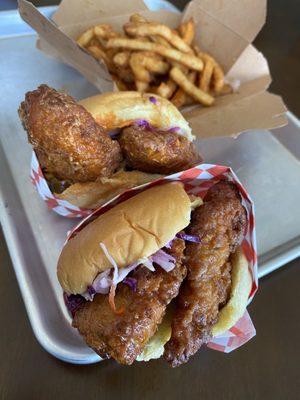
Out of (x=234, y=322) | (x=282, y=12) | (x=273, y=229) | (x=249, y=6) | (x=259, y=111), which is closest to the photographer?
(x=234, y=322)

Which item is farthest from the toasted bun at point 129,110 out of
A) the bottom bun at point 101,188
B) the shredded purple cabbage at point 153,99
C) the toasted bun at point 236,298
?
the toasted bun at point 236,298

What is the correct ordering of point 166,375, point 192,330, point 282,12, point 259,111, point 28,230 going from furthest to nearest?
1. point 282,12
2. point 259,111
3. point 28,230
4. point 166,375
5. point 192,330

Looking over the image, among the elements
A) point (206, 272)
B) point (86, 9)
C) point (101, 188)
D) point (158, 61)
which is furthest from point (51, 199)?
point (86, 9)

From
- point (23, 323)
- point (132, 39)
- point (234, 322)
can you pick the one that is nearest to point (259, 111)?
point (132, 39)

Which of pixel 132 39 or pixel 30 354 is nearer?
pixel 30 354

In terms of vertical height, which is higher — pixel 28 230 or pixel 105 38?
pixel 105 38

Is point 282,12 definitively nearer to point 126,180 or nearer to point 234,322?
point 126,180
